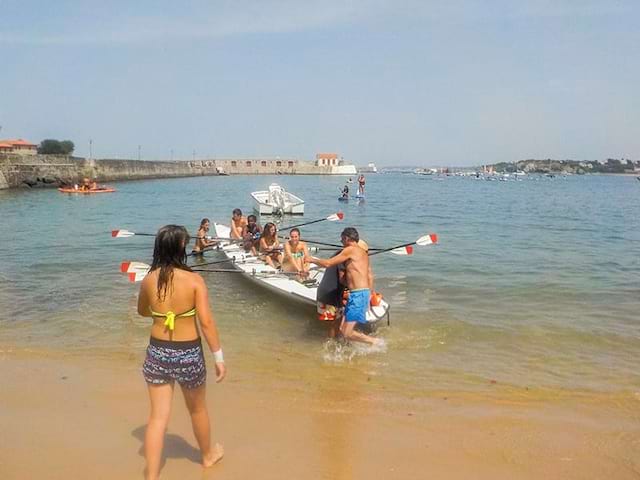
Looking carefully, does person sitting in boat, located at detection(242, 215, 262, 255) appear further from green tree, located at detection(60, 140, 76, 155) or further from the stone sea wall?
green tree, located at detection(60, 140, 76, 155)

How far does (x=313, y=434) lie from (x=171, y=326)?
199cm

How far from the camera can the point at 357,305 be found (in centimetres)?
770

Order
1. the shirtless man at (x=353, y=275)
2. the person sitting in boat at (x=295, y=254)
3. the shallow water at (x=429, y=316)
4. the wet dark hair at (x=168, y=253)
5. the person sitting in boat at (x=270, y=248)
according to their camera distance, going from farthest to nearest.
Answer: the person sitting in boat at (x=270, y=248)
the person sitting in boat at (x=295, y=254)
the shirtless man at (x=353, y=275)
the shallow water at (x=429, y=316)
the wet dark hair at (x=168, y=253)

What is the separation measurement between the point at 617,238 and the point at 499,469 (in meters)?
21.3

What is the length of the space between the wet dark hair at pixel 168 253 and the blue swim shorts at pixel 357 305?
12.9 ft

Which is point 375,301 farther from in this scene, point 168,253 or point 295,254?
point 168,253

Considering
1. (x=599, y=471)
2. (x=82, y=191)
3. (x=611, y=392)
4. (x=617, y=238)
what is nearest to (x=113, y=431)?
(x=599, y=471)

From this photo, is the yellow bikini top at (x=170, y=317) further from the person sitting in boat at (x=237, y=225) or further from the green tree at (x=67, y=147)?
the green tree at (x=67, y=147)

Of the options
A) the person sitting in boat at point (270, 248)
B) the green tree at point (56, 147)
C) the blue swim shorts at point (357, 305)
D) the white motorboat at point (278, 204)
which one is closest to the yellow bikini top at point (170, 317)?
the blue swim shorts at point (357, 305)

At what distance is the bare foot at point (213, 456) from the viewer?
457 centimetres

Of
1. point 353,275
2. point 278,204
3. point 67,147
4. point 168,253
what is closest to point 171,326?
point 168,253

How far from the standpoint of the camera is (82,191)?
48.5 metres

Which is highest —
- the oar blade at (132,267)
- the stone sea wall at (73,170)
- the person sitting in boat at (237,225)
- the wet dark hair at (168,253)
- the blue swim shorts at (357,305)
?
the stone sea wall at (73,170)

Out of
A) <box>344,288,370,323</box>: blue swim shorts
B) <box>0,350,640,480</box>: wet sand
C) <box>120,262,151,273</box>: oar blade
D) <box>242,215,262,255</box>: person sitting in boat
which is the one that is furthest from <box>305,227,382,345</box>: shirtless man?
<box>242,215,262,255</box>: person sitting in boat
